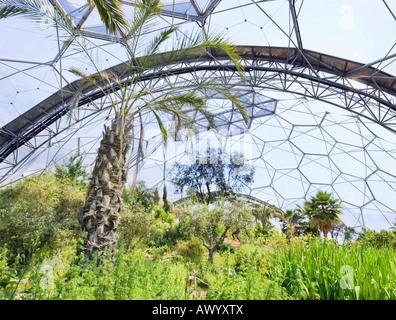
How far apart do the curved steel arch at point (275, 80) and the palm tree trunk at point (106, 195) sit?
25.5ft

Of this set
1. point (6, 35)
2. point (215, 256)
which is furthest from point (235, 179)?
point (6, 35)

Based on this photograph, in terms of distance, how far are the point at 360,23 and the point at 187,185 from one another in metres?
20.4

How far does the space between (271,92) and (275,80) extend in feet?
18.4

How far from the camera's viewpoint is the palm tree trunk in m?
4.74

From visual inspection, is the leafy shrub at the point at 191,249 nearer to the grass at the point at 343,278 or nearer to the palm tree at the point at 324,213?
the palm tree at the point at 324,213

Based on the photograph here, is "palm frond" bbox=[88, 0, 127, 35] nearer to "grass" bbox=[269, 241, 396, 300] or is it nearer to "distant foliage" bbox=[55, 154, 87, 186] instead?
"grass" bbox=[269, 241, 396, 300]

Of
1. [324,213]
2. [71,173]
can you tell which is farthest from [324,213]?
[71,173]

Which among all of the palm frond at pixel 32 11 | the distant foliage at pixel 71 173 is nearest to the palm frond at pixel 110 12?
the palm frond at pixel 32 11

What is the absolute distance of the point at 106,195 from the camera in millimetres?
5121

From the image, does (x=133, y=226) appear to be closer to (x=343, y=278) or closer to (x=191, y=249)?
(x=191, y=249)

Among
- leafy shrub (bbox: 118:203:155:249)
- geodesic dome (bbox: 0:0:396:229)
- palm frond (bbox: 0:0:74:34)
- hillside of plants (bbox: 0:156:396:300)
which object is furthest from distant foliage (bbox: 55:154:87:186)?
palm frond (bbox: 0:0:74:34)

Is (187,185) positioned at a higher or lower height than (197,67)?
lower
